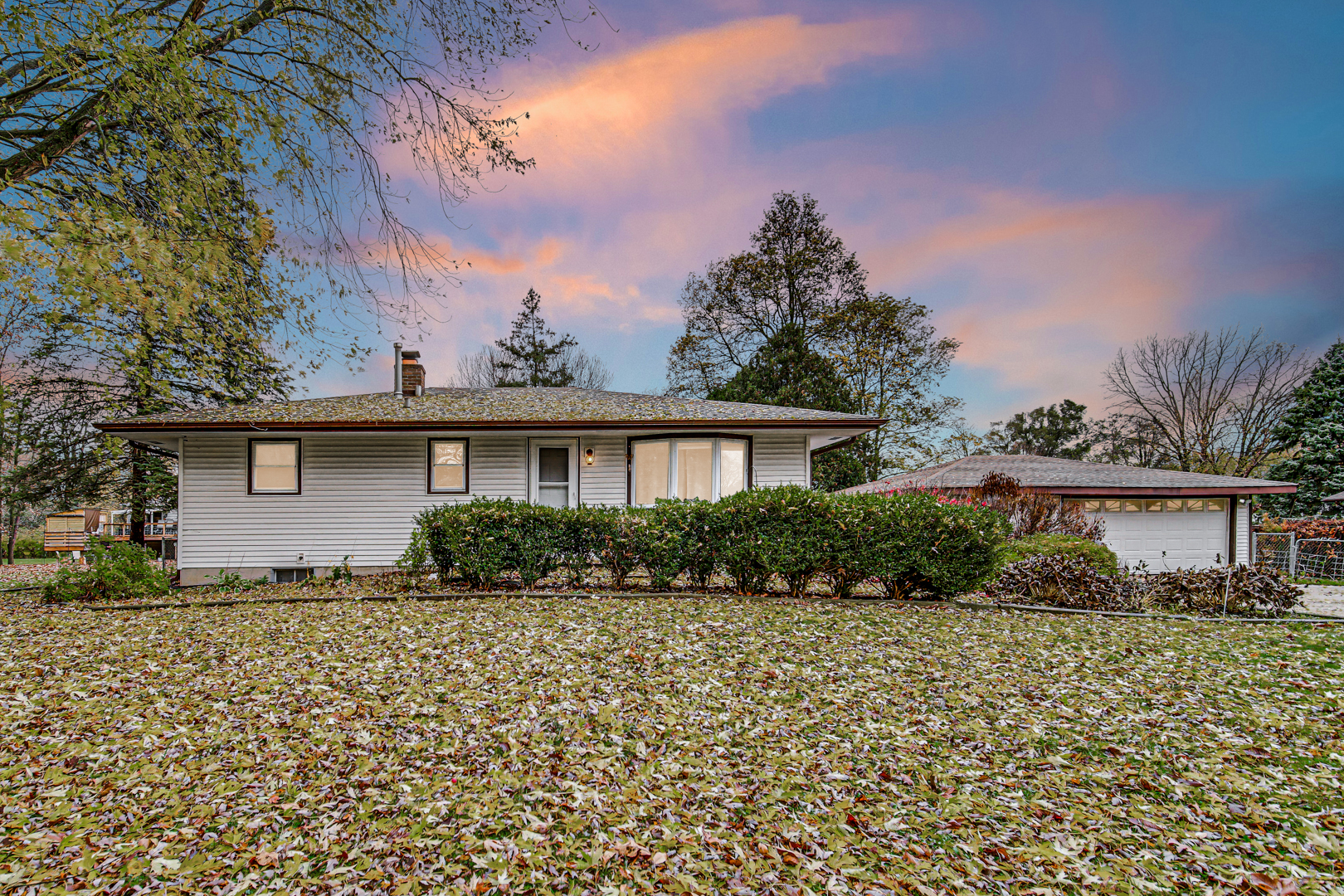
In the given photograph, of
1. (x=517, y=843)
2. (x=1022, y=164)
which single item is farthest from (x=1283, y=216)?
(x=517, y=843)

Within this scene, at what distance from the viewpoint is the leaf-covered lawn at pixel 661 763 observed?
2.25m

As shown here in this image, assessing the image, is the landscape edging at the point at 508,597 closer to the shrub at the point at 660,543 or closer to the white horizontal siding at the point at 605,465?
the shrub at the point at 660,543

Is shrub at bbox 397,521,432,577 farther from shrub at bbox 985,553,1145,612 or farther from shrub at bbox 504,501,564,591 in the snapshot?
shrub at bbox 985,553,1145,612

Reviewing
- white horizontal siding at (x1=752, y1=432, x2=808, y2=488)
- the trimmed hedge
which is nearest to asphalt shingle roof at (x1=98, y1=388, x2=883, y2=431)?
white horizontal siding at (x1=752, y1=432, x2=808, y2=488)

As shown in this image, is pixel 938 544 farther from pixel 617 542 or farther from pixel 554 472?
pixel 554 472

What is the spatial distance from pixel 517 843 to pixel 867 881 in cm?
141

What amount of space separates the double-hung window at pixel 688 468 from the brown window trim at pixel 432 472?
2.97 m

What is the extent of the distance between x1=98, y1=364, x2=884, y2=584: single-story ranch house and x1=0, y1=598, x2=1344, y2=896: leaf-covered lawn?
4854 mm

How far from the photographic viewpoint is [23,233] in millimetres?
3719

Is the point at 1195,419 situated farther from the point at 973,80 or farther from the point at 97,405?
the point at 97,405

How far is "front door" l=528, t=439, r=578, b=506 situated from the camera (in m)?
10.4

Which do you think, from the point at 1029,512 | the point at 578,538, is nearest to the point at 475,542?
the point at 578,538

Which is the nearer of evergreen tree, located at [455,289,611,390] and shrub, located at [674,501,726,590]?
shrub, located at [674,501,726,590]

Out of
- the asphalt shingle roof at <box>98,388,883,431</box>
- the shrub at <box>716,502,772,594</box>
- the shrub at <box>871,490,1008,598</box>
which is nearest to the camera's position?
the shrub at <box>871,490,1008,598</box>
